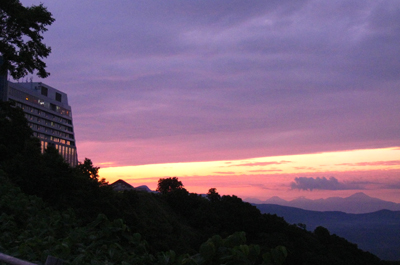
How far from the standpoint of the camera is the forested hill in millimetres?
4668

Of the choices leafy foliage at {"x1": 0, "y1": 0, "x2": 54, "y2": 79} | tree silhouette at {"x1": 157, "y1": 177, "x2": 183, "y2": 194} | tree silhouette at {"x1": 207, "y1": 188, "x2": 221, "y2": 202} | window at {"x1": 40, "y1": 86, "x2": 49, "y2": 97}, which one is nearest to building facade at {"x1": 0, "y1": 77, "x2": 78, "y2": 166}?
window at {"x1": 40, "y1": 86, "x2": 49, "y2": 97}

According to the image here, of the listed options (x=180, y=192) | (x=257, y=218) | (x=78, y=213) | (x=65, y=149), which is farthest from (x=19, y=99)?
(x=78, y=213)

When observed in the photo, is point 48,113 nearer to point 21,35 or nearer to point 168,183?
point 168,183

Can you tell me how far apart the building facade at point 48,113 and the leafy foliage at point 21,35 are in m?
107

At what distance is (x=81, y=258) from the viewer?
4574mm

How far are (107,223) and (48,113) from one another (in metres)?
143

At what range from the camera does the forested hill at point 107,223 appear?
4.67 m

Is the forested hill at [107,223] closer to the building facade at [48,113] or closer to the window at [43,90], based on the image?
the building facade at [48,113]

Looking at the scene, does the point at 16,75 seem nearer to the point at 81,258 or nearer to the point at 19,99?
the point at 81,258

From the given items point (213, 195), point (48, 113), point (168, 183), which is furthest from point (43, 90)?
point (213, 195)

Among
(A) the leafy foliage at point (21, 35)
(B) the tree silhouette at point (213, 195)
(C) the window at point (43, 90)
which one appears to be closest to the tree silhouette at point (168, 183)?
(B) the tree silhouette at point (213, 195)

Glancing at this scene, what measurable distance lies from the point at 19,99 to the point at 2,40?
112532 millimetres

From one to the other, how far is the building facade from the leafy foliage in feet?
352

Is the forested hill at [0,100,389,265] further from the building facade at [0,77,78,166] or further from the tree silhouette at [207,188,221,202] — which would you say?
the building facade at [0,77,78,166]
